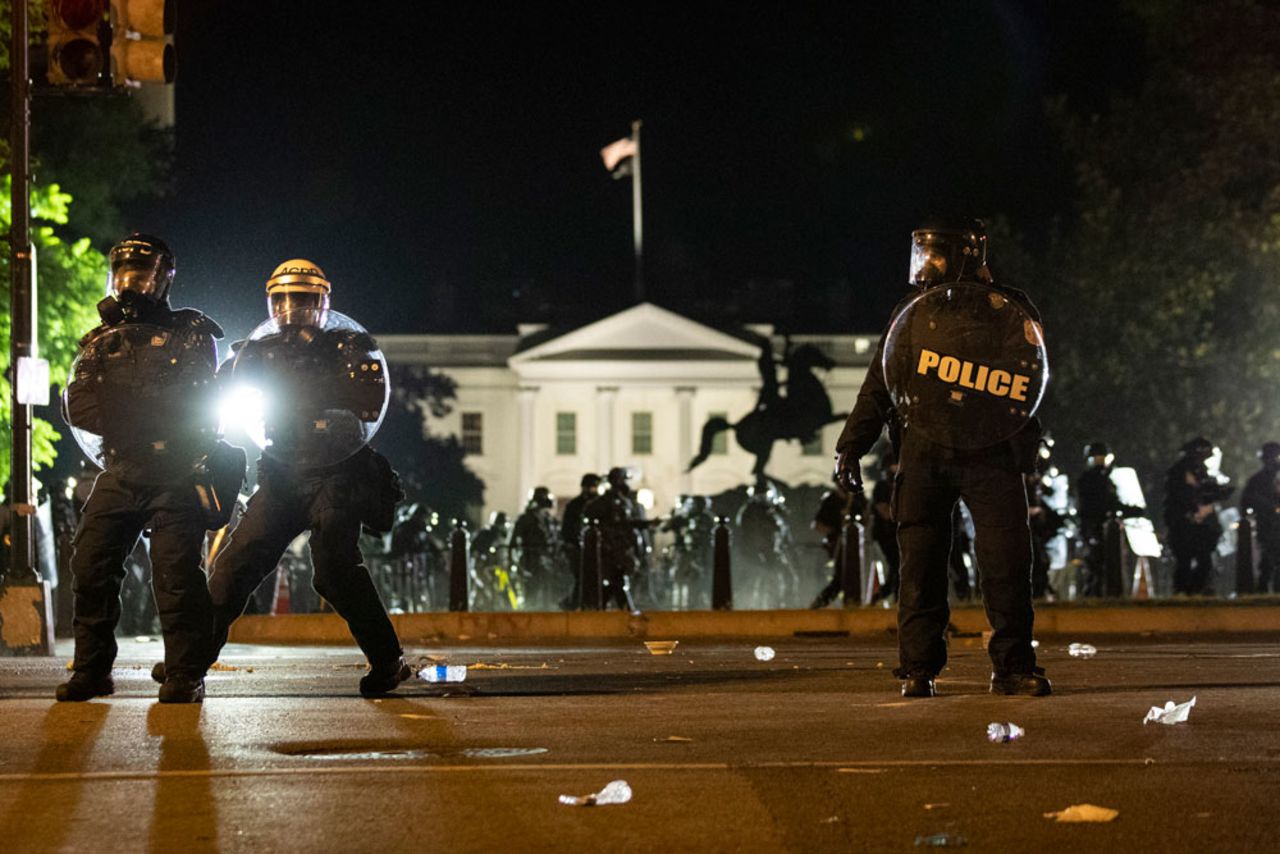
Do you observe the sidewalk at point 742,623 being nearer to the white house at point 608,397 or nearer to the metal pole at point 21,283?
the metal pole at point 21,283

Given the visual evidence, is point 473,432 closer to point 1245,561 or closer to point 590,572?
point 1245,561

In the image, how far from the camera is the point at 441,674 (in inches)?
348

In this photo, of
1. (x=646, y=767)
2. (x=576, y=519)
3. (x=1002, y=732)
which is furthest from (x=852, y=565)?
(x=646, y=767)

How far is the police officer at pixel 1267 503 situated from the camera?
782 inches

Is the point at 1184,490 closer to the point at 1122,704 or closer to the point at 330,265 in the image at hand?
the point at 1122,704

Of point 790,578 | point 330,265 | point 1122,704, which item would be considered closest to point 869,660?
point 1122,704

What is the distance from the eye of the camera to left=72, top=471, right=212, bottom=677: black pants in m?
7.77

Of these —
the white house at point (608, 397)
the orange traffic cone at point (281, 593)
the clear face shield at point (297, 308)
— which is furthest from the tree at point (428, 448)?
the clear face shield at point (297, 308)

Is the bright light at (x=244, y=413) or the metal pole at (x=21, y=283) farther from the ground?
the metal pole at (x=21, y=283)

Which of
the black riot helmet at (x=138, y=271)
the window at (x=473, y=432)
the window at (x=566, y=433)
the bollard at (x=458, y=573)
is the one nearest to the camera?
the black riot helmet at (x=138, y=271)

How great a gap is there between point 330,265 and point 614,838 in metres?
74.0

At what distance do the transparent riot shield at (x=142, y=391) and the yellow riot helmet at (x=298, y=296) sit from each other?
0.33 m

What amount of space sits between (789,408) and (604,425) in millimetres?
35053

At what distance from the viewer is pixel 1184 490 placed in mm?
19891
